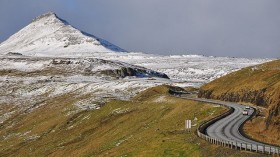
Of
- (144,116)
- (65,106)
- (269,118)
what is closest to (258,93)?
(144,116)

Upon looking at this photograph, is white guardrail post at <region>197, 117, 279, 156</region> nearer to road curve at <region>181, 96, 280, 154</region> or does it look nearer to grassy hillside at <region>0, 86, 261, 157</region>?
road curve at <region>181, 96, 280, 154</region>

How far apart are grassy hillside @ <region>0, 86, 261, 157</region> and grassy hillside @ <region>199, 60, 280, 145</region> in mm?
9056

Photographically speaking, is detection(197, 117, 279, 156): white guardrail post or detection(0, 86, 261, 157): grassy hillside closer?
detection(197, 117, 279, 156): white guardrail post

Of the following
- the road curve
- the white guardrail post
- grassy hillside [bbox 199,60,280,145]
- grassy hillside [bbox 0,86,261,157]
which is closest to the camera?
the white guardrail post

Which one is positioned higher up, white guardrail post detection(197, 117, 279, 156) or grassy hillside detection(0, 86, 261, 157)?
white guardrail post detection(197, 117, 279, 156)

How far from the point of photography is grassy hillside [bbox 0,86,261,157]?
57.9 metres

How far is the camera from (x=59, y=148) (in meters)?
94.9

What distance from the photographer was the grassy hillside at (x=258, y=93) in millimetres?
58125

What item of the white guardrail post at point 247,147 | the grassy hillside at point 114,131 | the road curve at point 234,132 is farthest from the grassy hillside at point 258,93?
the grassy hillside at point 114,131

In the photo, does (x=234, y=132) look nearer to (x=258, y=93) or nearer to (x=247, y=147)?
(x=247, y=147)

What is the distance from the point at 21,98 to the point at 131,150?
128 m

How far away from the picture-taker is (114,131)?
304ft

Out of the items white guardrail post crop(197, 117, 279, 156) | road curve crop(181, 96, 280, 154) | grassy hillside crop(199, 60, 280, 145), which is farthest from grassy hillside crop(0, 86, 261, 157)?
grassy hillside crop(199, 60, 280, 145)

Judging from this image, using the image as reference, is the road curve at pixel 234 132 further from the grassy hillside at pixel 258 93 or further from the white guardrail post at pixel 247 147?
the grassy hillside at pixel 258 93
